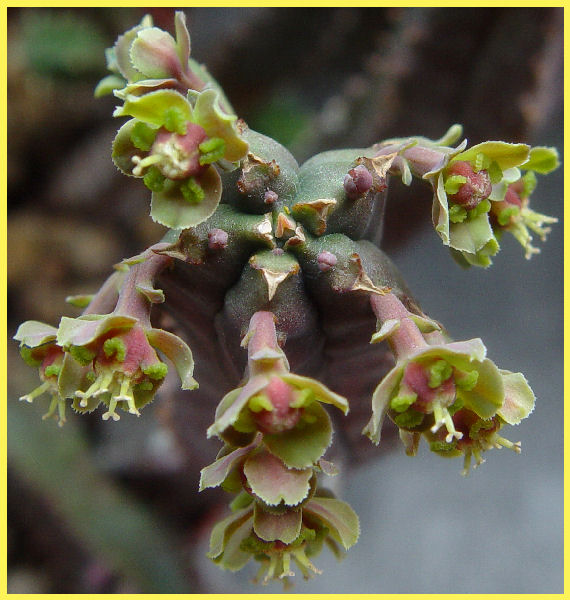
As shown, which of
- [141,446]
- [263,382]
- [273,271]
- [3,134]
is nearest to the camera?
[263,382]

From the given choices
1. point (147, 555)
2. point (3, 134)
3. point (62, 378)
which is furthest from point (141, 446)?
point (62, 378)

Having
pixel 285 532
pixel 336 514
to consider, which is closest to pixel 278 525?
pixel 285 532

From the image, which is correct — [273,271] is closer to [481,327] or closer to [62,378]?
[62,378]

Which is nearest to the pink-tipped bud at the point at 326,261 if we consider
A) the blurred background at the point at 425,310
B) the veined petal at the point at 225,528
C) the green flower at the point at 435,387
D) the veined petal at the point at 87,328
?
the green flower at the point at 435,387

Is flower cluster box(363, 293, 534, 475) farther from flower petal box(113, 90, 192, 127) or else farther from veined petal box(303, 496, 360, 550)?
flower petal box(113, 90, 192, 127)

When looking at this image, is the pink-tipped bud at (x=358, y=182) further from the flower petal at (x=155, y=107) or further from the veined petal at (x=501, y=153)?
the flower petal at (x=155, y=107)

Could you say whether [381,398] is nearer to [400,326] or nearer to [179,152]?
[400,326]
